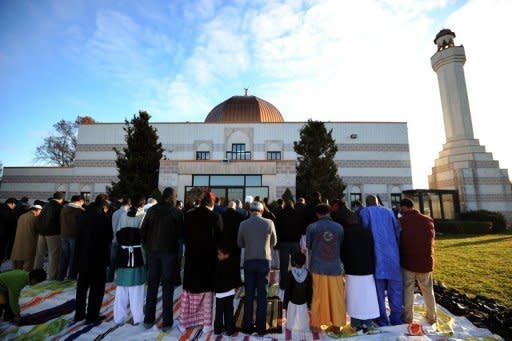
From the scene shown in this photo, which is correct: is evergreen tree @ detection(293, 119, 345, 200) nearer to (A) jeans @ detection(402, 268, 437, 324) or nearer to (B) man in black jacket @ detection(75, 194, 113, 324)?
(A) jeans @ detection(402, 268, 437, 324)

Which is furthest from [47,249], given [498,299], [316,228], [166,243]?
[498,299]

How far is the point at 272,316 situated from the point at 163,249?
2.44 meters

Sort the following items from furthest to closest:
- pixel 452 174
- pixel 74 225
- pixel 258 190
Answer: pixel 452 174 → pixel 258 190 → pixel 74 225

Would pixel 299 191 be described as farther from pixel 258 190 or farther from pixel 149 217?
pixel 149 217

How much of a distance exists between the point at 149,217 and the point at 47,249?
5.26 metres

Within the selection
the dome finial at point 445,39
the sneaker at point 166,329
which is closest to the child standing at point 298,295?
the sneaker at point 166,329

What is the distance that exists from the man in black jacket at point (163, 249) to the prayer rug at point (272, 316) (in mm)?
1234

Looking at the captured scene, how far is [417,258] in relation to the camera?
4.61 m

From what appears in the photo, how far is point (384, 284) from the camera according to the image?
479 cm

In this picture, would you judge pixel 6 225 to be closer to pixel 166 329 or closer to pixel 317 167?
pixel 166 329

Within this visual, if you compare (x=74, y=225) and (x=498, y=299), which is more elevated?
(x=74, y=225)

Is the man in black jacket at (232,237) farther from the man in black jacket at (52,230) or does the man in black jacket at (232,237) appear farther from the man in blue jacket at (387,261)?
the man in black jacket at (52,230)

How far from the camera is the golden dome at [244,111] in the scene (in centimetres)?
2802

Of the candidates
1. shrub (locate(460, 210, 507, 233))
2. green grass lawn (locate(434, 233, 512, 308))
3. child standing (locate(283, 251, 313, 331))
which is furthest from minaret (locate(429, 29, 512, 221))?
child standing (locate(283, 251, 313, 331))
